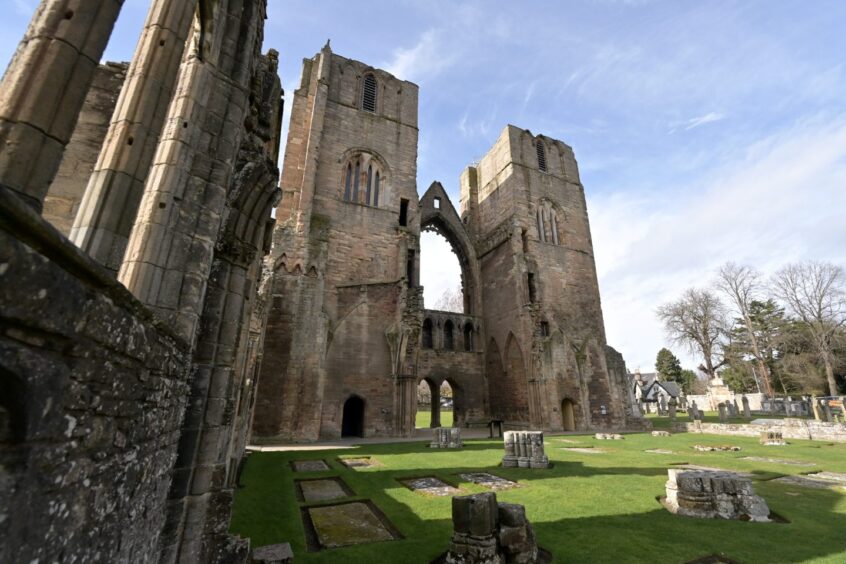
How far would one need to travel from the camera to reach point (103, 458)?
65.7 inches

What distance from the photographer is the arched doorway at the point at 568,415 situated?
20859 mm

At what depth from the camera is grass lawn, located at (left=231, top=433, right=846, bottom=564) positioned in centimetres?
409

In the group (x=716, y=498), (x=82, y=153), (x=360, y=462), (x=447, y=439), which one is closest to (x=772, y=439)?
(x=447, y=439)

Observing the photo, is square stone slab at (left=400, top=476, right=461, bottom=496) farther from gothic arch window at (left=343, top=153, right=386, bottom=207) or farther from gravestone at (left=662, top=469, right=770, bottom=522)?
gothic arch window at (left=343, top=153, right=386, bottom=207)

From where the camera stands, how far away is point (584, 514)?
5316mm

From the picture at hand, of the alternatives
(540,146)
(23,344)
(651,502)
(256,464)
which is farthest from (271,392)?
(540,146)

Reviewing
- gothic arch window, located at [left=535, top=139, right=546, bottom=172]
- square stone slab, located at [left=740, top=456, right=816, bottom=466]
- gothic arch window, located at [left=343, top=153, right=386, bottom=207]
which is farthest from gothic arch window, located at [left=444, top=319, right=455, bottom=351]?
square stone slab, located at [left=740, top=456, right=816, bottom=466]

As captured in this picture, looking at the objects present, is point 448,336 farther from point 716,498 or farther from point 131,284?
point 131,284

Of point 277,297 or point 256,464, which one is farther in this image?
point 277,297

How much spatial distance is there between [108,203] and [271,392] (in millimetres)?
11907

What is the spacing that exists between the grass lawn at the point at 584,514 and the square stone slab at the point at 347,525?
20 cm

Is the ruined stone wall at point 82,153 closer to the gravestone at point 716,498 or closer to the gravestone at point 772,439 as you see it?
the gravestone at point 716,498

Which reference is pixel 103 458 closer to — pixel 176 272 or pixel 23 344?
pixel 23 344

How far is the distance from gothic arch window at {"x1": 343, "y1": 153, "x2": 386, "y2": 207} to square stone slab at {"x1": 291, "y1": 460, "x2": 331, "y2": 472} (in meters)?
12.6
